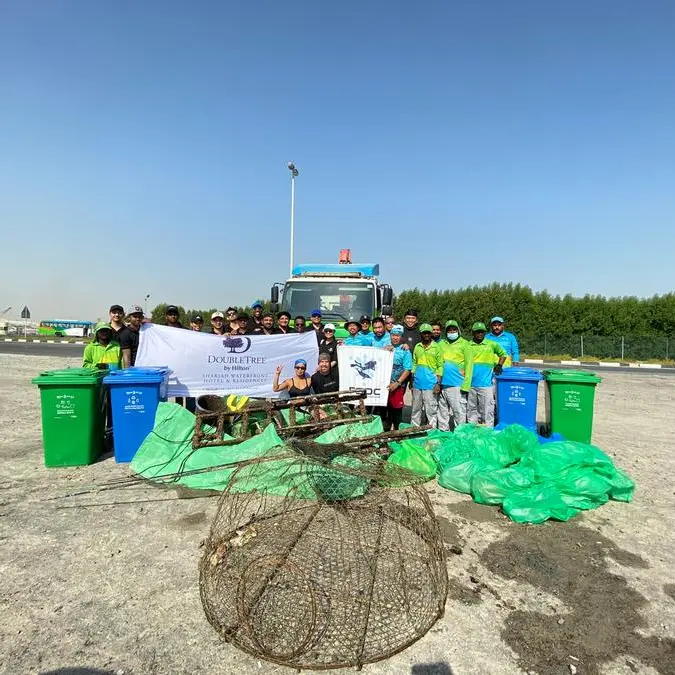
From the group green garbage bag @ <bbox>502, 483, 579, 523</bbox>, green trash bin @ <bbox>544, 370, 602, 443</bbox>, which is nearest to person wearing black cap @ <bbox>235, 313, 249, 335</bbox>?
green trash bin @ <bbox>544, 370, 602, 443</bbox>

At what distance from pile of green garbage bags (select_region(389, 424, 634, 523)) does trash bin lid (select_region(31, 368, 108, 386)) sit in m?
3.74

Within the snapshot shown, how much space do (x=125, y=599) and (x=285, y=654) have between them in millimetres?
1185

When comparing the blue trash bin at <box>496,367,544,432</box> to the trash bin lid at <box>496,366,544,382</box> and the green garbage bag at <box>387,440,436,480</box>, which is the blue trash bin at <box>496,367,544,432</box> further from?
the green garbage bag at <box>387,440,436,480</box>

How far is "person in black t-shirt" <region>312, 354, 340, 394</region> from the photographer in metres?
6.49

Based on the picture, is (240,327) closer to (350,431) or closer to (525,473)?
(350,431)

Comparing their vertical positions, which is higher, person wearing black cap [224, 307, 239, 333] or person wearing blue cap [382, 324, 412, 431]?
person wearing black cap [224, 307, 239, 333]

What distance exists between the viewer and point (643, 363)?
91.3ft

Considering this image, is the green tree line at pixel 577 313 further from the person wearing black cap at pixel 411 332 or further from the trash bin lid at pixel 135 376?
the trash bin lid at pixel 135 376

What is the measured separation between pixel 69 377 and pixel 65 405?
1.10ft

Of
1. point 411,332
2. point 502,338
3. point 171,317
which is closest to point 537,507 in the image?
point 502,338

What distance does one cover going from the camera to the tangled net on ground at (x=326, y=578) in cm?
255

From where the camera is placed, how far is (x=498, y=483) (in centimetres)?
456

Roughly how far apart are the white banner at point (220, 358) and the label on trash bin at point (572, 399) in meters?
3.64

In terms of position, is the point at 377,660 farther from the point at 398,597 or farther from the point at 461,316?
the point at 461,316
